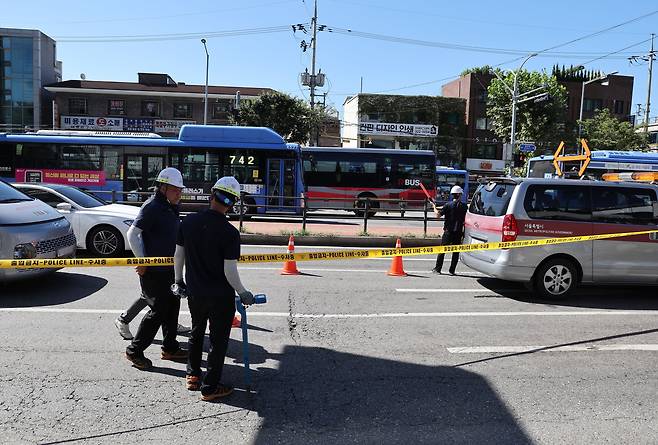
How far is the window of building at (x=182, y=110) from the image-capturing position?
52.0 meters

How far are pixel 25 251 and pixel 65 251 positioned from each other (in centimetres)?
78

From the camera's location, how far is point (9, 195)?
782 centimetres

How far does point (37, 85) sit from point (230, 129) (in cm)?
3953

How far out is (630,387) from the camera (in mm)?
4691

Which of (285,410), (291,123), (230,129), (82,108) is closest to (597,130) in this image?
(291,123)

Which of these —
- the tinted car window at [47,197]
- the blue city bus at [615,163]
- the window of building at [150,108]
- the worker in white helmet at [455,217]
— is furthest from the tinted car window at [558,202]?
the window of building at [150,108]

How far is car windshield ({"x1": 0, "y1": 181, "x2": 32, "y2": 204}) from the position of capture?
763cm

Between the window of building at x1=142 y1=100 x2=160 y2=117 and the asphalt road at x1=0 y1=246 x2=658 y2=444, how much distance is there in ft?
154

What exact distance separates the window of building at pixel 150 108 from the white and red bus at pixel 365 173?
29.9 meters

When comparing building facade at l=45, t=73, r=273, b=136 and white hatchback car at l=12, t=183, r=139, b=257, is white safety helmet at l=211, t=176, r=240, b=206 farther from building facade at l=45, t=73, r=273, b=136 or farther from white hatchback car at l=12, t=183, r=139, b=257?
building facade at l=45, t=73, r=273, b=136

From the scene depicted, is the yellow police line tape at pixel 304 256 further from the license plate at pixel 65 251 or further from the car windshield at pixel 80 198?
the car windshield at pixel 80 198

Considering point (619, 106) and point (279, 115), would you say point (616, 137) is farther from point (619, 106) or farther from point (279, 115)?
point (619, 106)

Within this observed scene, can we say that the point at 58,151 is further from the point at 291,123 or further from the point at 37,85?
the point at 37,85

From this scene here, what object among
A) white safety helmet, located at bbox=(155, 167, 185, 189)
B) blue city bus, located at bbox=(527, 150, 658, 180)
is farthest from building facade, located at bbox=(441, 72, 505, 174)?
white safety helmet, located at bbox=(155, 167, 185, 189)
